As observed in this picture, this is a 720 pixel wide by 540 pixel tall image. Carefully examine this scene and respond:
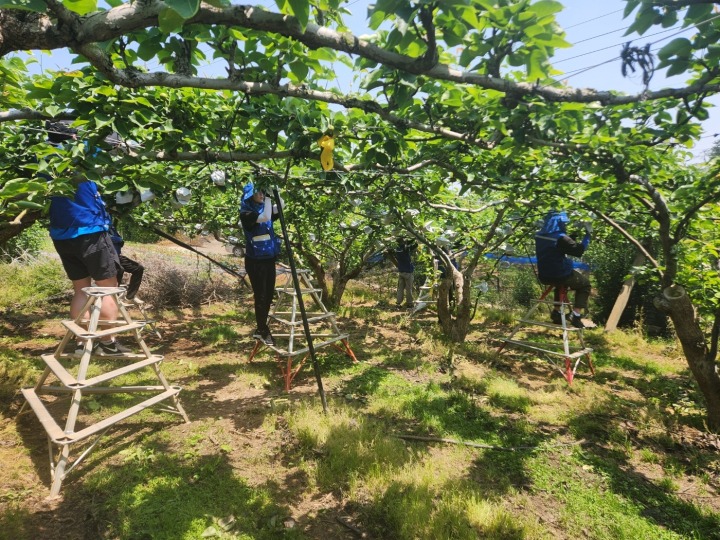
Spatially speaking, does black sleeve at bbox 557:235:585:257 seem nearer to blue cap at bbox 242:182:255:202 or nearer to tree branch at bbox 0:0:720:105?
blue cap at bbox 242:182:255:202

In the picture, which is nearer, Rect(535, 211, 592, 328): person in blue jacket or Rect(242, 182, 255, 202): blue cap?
Rect(242, 182, 255, 202): blue cap

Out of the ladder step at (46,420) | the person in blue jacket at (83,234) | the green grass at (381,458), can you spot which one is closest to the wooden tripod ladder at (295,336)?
the green grass at (381,458)

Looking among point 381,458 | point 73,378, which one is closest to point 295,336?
point 381,458

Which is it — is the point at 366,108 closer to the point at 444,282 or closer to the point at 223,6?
the point at 223,6

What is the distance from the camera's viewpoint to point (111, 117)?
2.23m

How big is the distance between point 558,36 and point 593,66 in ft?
2.07

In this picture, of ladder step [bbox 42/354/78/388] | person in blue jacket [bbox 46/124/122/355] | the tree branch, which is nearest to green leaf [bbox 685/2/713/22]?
the tree branch

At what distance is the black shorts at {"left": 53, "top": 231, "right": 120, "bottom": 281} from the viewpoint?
3.15 m

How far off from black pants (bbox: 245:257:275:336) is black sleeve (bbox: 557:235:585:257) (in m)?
3.72

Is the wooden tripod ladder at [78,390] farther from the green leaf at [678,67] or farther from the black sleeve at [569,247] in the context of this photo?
the black sleeve at [569,247]

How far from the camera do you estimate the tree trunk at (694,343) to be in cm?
344

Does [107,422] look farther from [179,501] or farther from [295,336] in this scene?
[295,336]

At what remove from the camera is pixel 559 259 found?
4.99 metres

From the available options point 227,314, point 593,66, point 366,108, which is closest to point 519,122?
point 593,66
